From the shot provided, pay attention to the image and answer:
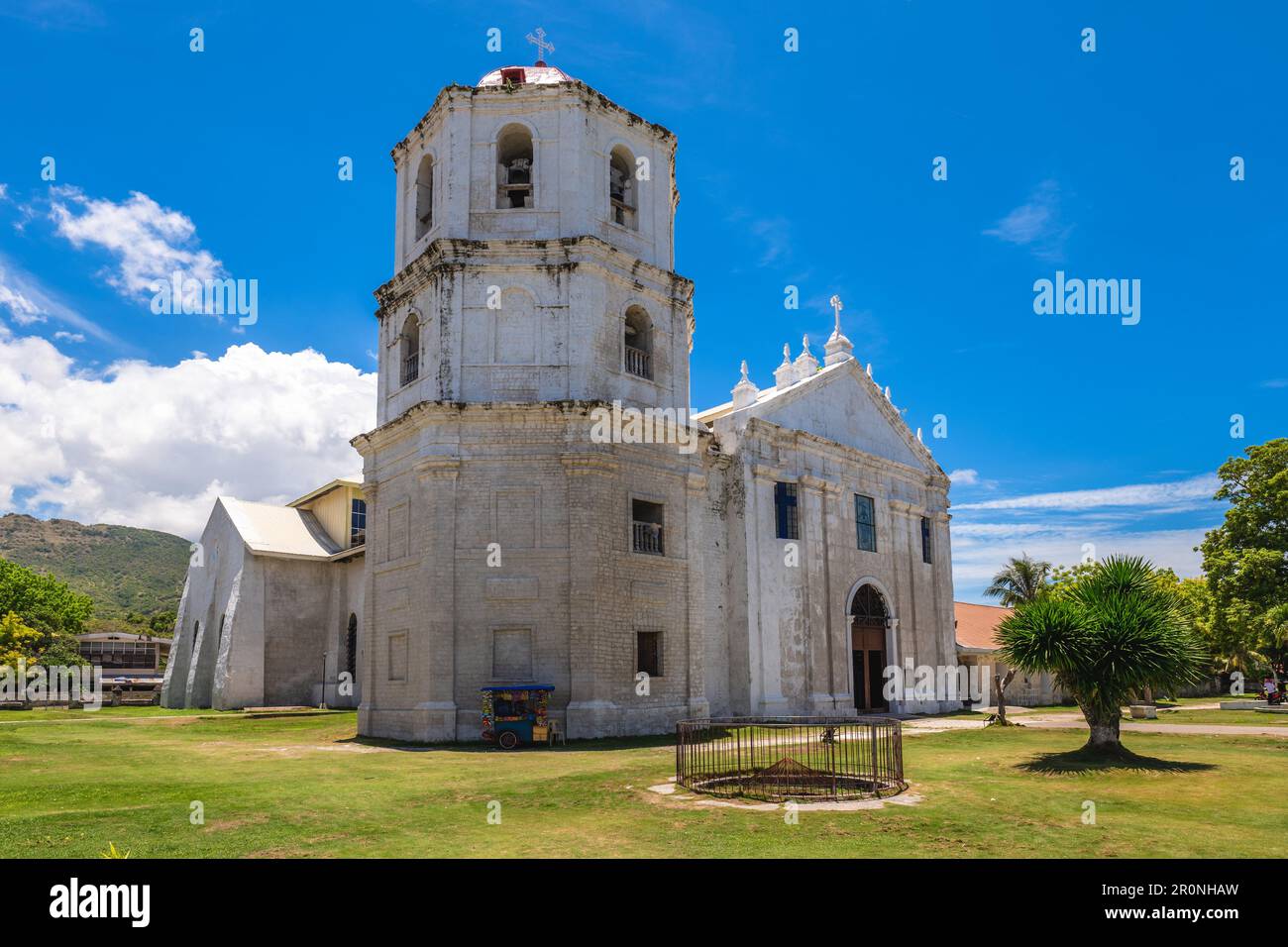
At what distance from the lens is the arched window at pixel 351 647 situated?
38625 millimetres

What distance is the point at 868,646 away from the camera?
3422 cm

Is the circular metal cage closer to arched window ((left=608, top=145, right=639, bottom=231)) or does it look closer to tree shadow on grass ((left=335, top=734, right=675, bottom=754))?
tree shadow on grass ((left=335, top=734, right=675, bottom=754))

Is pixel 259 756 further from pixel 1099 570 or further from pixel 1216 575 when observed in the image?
pixel 1216 575

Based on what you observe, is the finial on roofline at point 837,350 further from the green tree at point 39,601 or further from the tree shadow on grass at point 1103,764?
the green tree at point 39,601

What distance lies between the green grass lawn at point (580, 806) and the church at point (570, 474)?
3489mm

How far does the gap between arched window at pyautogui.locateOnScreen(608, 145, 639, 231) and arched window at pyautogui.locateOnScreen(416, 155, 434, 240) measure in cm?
550

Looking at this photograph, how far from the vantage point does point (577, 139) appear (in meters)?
26.8

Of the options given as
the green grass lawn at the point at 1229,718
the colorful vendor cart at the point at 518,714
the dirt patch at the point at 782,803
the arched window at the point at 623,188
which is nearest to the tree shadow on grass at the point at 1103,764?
the dirt patch at the point at 782,803

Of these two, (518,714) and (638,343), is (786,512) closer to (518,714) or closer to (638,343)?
(638,343)

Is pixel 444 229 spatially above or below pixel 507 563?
above

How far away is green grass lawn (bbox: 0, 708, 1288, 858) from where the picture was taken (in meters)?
9.98

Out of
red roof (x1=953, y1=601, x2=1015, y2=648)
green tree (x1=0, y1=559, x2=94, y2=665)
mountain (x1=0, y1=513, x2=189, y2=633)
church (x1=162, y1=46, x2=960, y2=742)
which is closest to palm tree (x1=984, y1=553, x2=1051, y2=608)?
red roof (x1=953, y1=601, x2=1015, y2=648)
